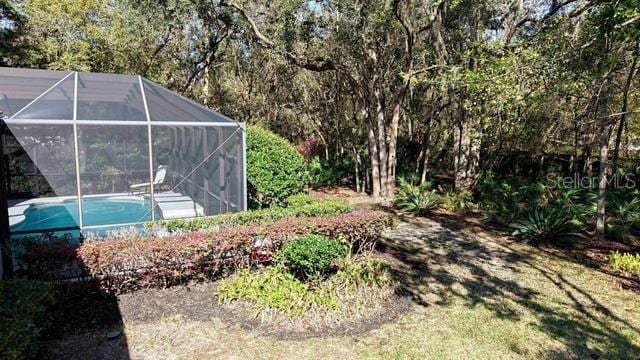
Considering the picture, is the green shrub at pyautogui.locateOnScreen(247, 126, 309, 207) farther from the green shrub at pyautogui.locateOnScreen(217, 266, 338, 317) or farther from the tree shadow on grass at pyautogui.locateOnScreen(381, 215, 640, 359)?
the green shrub at pyautogui.locateOnScreen(217, 266, 338, 317)

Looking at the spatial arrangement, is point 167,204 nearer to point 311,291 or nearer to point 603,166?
point 311,291

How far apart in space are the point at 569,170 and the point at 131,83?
42.8 feet

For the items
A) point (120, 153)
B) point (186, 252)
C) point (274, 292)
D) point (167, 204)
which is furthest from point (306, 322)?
point (120, 153)

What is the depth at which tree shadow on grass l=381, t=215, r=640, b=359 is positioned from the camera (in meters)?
3.89

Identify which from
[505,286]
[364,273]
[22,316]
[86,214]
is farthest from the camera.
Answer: [86,214]

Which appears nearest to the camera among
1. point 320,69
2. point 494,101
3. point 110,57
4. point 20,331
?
point 20,331

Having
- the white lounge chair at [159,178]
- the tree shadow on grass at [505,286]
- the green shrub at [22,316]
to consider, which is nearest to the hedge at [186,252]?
the green shrub at [22,316]

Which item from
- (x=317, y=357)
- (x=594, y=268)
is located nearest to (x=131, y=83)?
(x=317, y=357)

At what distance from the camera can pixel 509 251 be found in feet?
21.9

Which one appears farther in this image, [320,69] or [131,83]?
[320,69]

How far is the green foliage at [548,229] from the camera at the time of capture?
22.9ft

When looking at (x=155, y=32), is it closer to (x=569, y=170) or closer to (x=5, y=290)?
(x=5, y=290)

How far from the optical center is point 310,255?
4.69m

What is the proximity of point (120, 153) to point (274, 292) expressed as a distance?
5.03 m
